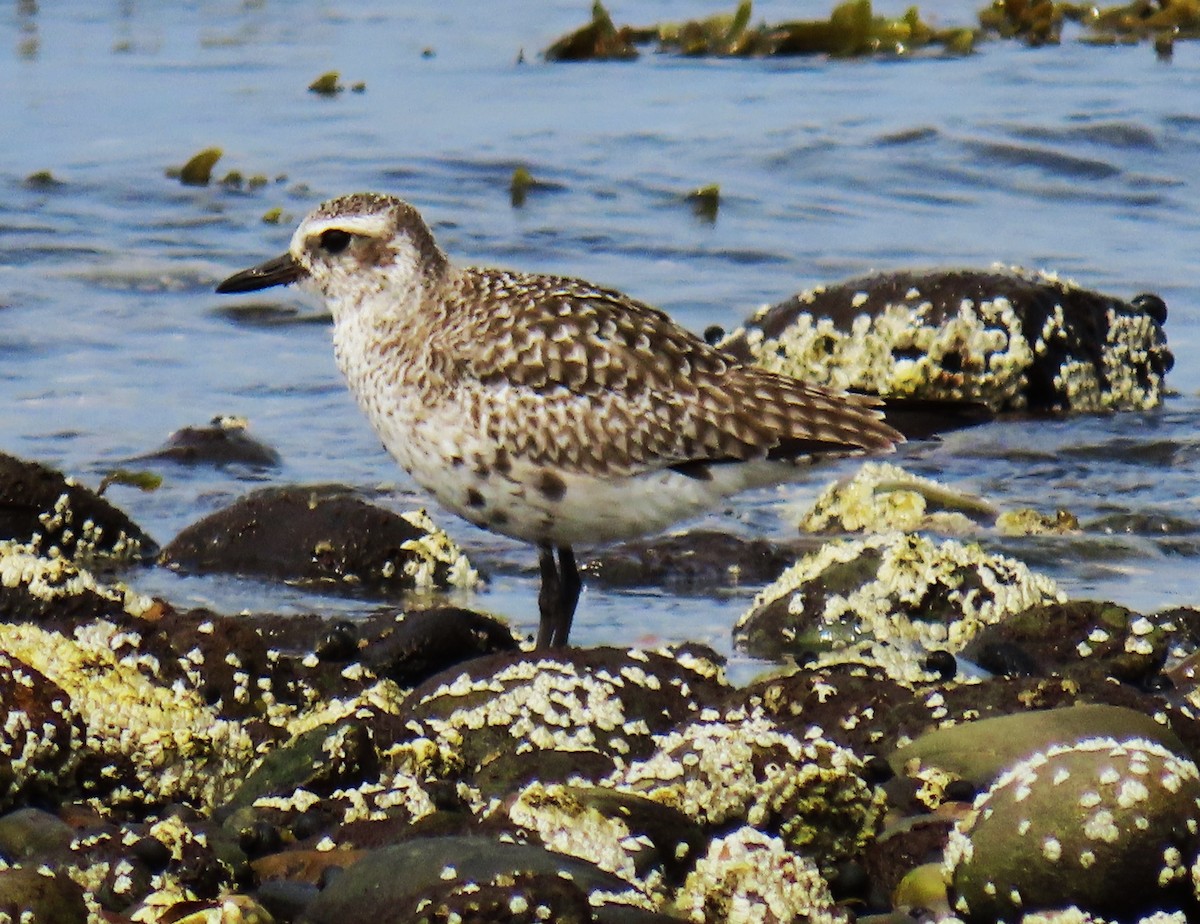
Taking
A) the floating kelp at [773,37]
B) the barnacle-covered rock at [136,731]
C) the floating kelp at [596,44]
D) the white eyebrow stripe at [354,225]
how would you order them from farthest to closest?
the floating kelp at [773,37], the floating kelp at [596,44], the white eyebrow stripe at [354,225], the barnacle-covered rock at [136,731]

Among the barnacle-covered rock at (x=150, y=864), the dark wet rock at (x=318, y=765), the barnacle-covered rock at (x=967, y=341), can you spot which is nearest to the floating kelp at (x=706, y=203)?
the barnacle-covered rock at (x=967, y=341)

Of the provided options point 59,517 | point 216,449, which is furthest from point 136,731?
point 216,449

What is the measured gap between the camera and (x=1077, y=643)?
18.0ft

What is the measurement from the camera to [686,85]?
15.9 m

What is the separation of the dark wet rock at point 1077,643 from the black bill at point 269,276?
245 centimetres

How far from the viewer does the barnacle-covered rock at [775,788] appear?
4.13 metres

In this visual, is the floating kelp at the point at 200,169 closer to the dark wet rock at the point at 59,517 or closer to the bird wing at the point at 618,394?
the dark wet rock at the point at 59,517

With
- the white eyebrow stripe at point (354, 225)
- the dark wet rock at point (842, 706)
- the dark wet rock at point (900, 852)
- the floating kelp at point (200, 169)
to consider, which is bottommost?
the dark wet rock at point (900, 852)

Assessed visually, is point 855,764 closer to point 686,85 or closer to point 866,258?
point 866,258

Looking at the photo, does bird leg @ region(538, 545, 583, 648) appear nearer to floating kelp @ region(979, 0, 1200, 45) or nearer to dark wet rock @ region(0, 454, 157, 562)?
dark wet rock @ region(0, 454, 157, 562)

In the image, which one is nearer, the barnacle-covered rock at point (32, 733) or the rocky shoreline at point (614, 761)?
the rocky shoreline at point (614, 761)

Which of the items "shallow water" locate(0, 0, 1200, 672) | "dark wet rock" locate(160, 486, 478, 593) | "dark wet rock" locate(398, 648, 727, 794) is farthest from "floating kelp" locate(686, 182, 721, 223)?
"dark wet rock" locate(398, 648, 727, 794)

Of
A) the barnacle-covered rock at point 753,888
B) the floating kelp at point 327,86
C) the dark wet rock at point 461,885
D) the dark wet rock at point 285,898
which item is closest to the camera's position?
the dark wet rock at point 461,885

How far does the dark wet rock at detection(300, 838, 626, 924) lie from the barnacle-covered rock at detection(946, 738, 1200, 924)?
714 millimetres
